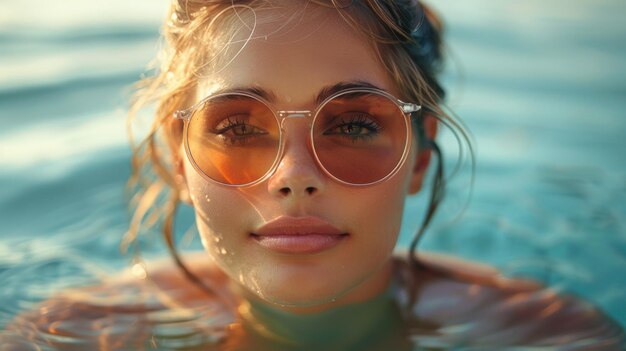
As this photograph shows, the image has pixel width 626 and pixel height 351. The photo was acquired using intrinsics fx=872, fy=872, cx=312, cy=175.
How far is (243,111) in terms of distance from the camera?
9.20 feet

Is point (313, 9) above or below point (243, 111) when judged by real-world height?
above

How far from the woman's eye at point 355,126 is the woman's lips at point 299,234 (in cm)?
29

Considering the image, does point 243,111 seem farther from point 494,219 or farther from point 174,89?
point 494,219

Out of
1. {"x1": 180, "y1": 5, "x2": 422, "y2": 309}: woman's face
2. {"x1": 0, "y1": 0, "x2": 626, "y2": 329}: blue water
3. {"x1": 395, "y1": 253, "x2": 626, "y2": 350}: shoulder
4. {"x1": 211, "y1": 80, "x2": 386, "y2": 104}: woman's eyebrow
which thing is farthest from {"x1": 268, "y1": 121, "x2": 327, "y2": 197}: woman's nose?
{"x1": 0, "y1": 0, "x2": 626, "y2": 329}: blue water

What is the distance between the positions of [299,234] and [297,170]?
21 centimetres

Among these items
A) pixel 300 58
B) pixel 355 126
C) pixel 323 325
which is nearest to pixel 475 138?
pixel 323 325

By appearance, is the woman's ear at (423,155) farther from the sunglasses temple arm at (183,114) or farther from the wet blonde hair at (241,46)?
the sunglasses temple arm at (183,114)

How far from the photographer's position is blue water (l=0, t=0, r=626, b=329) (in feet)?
14.2

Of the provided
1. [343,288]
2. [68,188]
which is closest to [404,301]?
[343,288]

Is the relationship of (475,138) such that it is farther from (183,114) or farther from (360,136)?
(183,114)

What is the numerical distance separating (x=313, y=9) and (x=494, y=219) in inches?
90.1

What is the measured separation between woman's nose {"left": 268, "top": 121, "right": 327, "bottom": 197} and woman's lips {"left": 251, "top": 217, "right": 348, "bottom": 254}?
9 cm

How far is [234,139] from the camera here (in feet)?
9.27

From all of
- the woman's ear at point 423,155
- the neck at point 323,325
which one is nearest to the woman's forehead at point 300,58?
the woman's ear at point 423,155
